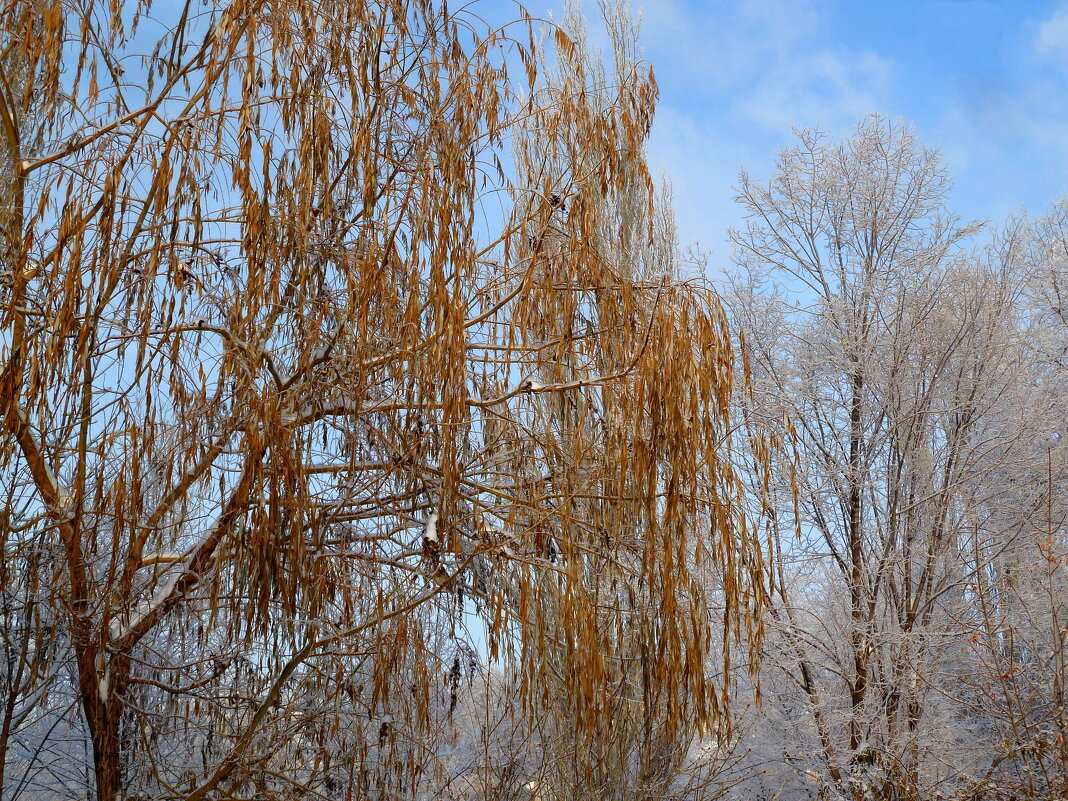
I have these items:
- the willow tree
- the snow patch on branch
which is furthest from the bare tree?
the snow patch on branch

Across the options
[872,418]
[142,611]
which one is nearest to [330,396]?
[142,611]

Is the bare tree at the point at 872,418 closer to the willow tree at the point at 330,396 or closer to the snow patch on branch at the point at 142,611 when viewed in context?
the willow tree at the point at 330,396

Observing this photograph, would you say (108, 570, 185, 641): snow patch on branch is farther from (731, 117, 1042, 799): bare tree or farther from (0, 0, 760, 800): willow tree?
(731, 117, 1042, 799): bare tree

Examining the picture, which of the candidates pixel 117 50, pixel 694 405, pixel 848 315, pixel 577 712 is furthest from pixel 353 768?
pixel 848 315

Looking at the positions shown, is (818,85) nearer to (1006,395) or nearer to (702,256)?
(702,256)

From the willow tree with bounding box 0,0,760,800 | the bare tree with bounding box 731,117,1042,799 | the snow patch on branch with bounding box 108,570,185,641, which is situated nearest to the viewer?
the willow tree with bounding box 0,0,760,800

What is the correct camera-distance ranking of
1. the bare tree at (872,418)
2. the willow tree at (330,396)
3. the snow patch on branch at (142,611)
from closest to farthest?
1. the willow tree at (330,396)
2. the snow patch on branch at (142,611)
3. the bare tree at (872,418)

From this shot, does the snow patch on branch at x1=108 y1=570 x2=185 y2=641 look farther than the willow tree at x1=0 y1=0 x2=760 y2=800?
Yes

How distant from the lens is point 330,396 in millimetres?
2742

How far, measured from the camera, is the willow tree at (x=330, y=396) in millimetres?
2457

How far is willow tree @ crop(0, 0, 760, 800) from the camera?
246 centimetres

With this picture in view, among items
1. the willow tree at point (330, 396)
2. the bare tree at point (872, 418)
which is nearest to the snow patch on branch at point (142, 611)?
the willow tree at point (330, 396)

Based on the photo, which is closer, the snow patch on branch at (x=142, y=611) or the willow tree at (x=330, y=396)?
the willow tree at (x=330, y=396)

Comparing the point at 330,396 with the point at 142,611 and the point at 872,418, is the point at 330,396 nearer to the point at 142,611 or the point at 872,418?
the point at 142,611
